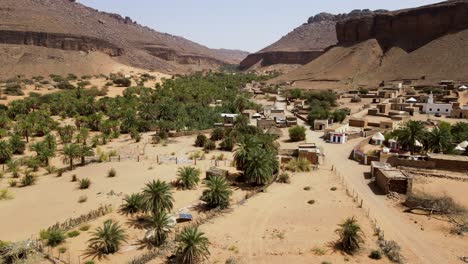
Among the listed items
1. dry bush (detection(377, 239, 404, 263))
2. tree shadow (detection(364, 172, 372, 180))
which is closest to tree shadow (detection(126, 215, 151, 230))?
dry bush (detection(377, 239, 404, 263))

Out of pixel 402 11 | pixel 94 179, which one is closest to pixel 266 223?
pixel 94 179

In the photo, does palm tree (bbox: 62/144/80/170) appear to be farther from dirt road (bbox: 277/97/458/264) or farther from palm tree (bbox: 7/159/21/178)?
dirt road (bbox: 277/97/458/264)

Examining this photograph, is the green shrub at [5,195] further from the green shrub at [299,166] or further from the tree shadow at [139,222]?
the green shrub at [299,166]

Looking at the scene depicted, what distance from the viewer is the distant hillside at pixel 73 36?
367ft

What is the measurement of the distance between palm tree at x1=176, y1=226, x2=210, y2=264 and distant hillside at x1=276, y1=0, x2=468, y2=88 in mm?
83026

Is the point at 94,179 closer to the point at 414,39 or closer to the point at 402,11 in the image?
the point at 414,39

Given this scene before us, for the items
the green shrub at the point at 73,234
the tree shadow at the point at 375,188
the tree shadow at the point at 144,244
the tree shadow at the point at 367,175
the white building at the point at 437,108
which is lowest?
the tree shadow at the point at 144,244

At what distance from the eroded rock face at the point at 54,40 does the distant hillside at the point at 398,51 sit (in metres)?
67.7

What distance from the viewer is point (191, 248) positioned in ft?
55.8

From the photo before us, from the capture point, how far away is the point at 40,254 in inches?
691

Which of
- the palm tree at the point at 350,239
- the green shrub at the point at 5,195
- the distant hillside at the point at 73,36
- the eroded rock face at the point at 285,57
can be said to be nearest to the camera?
the palm tree at the point at 350,239

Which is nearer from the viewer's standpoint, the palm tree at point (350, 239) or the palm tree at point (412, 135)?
the palm tree at point (350, 239)

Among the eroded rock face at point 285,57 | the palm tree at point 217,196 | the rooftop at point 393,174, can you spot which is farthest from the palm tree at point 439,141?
the eroded rock face at point 285,57

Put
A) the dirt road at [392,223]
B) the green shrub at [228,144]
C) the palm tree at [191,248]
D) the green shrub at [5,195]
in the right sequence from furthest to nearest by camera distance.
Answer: the green shrub at [228,144] < the green shrub at [5,195] < the dirt road at [392,223] < the palm tree at [191,248]
